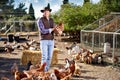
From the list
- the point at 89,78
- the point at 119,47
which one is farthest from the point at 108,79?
the point at 119,47

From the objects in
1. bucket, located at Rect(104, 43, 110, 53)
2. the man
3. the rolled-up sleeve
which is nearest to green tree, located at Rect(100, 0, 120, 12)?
bucket, located at Rect(104, 43, 110, 53)

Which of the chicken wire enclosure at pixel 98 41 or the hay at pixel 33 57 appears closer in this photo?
the hay at pixel 33 57

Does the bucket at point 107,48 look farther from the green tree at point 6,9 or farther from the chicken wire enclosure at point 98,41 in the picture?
the green tree at point 6,9

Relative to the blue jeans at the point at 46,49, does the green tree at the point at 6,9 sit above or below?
above

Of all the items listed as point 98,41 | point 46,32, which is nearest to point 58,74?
point 46,32

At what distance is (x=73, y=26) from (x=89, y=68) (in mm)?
13063

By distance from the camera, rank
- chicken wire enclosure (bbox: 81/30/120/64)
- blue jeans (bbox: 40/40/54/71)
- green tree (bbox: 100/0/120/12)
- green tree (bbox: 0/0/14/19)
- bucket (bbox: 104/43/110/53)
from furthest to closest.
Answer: green tree (bbox: 0/0/14/19)
green tree (bbox: 100/0/120/12)
chicken wire enclosure (bbox: 81/30/120/64)
bucket (bbox: 104/43/110/53)
blue jeans (bbox: 40/40/54/71)

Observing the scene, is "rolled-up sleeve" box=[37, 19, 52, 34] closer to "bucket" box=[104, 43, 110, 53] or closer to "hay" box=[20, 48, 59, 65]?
"hay" box=[20, 48, 59, 65]

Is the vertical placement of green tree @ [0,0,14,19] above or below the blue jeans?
above

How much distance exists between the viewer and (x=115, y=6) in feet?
78.3

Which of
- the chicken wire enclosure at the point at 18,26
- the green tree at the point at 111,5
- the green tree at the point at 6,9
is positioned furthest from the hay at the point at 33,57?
the green tree at the point at 6,9

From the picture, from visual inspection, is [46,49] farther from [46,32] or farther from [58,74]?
[58,74]

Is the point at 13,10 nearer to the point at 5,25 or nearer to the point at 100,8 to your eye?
the point at 5,25

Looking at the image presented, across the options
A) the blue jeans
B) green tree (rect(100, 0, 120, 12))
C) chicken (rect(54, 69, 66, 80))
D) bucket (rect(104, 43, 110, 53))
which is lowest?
bucket (rect(104, 43, 110, 53))
